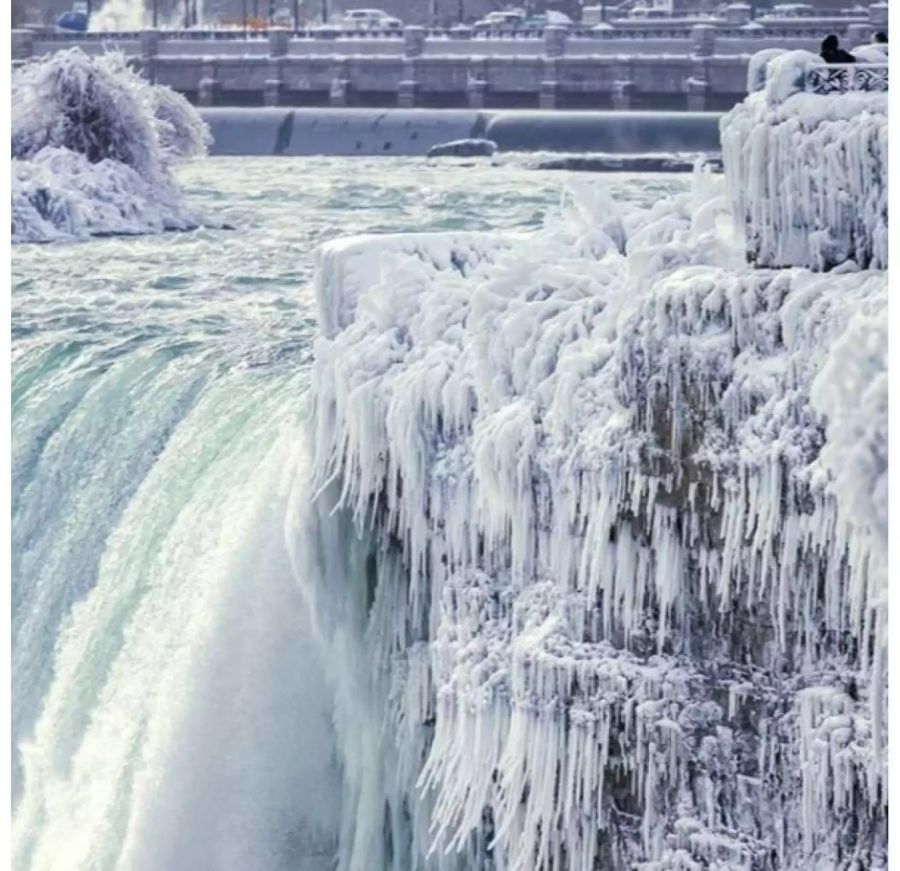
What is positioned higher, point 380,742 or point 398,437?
point 398,437

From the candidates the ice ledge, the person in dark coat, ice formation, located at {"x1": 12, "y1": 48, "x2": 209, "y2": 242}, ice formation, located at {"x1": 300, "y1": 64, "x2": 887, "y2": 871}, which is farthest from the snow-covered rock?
the person in dark coat

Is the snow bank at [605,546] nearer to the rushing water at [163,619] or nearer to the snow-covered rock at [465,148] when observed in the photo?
the rushing water at [163,619]

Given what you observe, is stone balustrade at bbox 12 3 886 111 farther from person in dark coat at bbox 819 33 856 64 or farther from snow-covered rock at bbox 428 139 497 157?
person in dark coat at bbox 819 33 856 64

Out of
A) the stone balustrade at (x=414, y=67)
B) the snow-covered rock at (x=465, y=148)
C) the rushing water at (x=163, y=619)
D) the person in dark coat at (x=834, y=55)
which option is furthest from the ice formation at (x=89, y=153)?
the person in dark coat at (x=834, y=55)

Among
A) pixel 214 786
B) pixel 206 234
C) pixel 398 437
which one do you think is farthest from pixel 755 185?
pixel 206 234

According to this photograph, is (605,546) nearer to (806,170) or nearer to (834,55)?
(806,170)

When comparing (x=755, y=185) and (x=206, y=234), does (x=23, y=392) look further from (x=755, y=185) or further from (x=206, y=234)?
(x=206, y=234)
